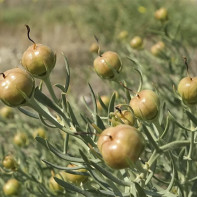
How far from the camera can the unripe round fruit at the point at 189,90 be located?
0.94 metres

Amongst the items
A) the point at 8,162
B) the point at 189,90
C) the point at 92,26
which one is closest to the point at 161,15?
the point at 8,162

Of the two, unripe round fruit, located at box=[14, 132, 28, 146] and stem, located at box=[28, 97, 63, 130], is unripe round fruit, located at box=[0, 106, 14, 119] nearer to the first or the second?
unripe round fruit, located at box=[14, 132, 28, 146]

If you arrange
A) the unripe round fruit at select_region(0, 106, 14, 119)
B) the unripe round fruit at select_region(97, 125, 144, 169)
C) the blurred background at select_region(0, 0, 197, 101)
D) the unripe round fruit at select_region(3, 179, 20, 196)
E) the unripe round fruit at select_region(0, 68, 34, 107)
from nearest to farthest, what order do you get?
the unripe round fruit at select_region(97, 125, 144, 169) → the unripe round fruit at select_region(0, 68, 34, 107) → the unripe round fruit at select_region(3, 179, 20, 196) → the unripe round fruit at select_region(0, 106, 14, 119) → the blurred background at select_region(0, 0, 197, 101)

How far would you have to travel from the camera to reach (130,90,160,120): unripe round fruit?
35.3 inches

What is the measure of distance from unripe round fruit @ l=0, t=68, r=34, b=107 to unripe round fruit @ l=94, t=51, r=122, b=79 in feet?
0.83

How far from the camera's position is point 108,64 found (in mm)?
1065

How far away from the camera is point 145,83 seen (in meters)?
2.00

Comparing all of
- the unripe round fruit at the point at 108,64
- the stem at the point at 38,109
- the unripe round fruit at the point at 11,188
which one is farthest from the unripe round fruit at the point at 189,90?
the unripe round fruit at the point at 11,188

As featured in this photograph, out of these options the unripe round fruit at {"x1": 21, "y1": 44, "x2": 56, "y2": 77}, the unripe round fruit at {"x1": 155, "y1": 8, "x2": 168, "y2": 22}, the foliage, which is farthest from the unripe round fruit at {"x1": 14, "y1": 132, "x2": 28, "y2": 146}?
the unripe round fruit at {"x1": 21, "y1": 44, "x2": 56, "y2": 77}

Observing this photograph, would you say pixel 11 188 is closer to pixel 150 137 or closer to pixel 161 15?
pixel 150 137

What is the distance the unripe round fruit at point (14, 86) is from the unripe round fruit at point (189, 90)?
14.6 inches

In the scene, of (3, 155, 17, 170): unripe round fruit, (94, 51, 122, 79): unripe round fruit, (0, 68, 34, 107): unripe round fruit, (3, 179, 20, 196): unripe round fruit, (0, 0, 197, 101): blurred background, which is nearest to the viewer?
(0, 68, 34, 107): unripe round fruit

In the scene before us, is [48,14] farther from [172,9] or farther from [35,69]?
[35,69]

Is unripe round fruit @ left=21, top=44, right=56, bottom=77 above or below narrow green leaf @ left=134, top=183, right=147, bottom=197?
above
